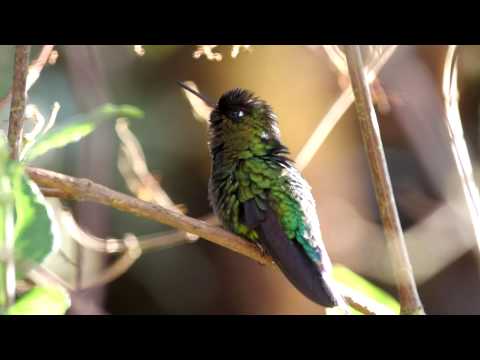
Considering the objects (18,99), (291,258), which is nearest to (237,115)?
(291,258)

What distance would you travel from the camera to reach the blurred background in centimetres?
390

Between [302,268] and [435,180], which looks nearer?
[302,268]

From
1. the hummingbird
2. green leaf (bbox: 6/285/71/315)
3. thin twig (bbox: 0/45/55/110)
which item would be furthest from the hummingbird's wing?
green leaf (bbox: 6/285/71/315)

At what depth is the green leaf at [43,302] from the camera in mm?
1088

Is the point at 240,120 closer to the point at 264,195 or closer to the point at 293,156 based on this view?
the point at 264,195

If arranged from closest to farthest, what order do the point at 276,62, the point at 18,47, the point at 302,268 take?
the point at 18,47 → the point at 302,268 → the point at 276,62

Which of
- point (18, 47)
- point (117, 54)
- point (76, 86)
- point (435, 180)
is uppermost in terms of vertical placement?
point (117, 54)

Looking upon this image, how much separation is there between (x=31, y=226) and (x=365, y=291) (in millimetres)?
1234

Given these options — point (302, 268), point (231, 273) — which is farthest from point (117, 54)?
point (302, 268)

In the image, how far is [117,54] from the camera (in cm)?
445

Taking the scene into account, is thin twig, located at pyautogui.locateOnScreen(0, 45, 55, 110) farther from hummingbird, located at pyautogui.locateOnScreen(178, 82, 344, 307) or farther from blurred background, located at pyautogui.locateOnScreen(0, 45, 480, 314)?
blurred background, located at pyautogui.locateOnScreen(0, 45, 480, 314)

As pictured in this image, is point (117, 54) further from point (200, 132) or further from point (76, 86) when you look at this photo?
point (200, 132)

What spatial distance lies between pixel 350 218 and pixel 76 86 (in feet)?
5.89

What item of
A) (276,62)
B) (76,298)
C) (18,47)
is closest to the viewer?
(18,47)
